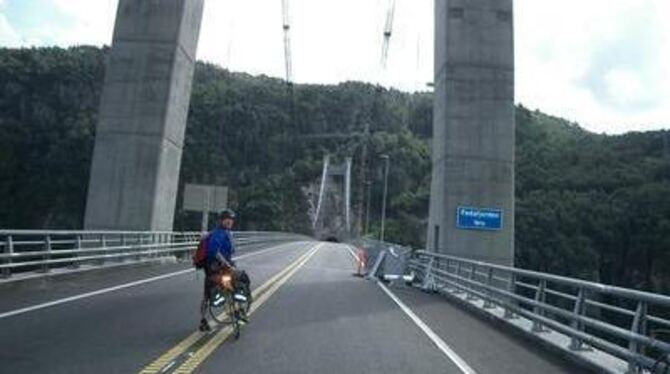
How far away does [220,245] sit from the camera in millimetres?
14102

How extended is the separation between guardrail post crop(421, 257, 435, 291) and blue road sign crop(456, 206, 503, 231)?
5032mm

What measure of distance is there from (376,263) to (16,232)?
15910mm

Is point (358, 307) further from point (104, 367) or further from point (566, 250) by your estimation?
point (566, 250)

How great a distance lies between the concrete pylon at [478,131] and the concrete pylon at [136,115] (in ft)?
31.5

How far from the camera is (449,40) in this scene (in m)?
34.8

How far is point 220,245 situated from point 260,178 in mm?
157048

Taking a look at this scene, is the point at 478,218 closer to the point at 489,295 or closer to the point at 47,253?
the point at 489,295

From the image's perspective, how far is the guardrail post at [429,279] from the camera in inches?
1131

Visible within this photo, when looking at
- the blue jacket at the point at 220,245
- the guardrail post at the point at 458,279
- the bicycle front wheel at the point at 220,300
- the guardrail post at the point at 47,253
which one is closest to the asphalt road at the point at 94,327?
the guardrail post at the point at 47,253

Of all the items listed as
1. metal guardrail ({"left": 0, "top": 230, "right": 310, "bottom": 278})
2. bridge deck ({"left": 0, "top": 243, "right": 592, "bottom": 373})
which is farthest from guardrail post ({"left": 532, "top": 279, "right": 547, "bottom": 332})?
metal guardrail ({"left": 0, "top": 230, "right": 310, "bottom": 278})

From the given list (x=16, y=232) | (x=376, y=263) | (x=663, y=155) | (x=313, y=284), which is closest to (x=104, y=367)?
(x=16, y=232)

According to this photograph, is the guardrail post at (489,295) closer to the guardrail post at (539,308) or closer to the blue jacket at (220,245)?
the guardrail post at (539,308)

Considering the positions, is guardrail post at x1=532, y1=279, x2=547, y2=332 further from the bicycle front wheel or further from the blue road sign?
the blue road sign

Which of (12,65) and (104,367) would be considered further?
(12,65)
